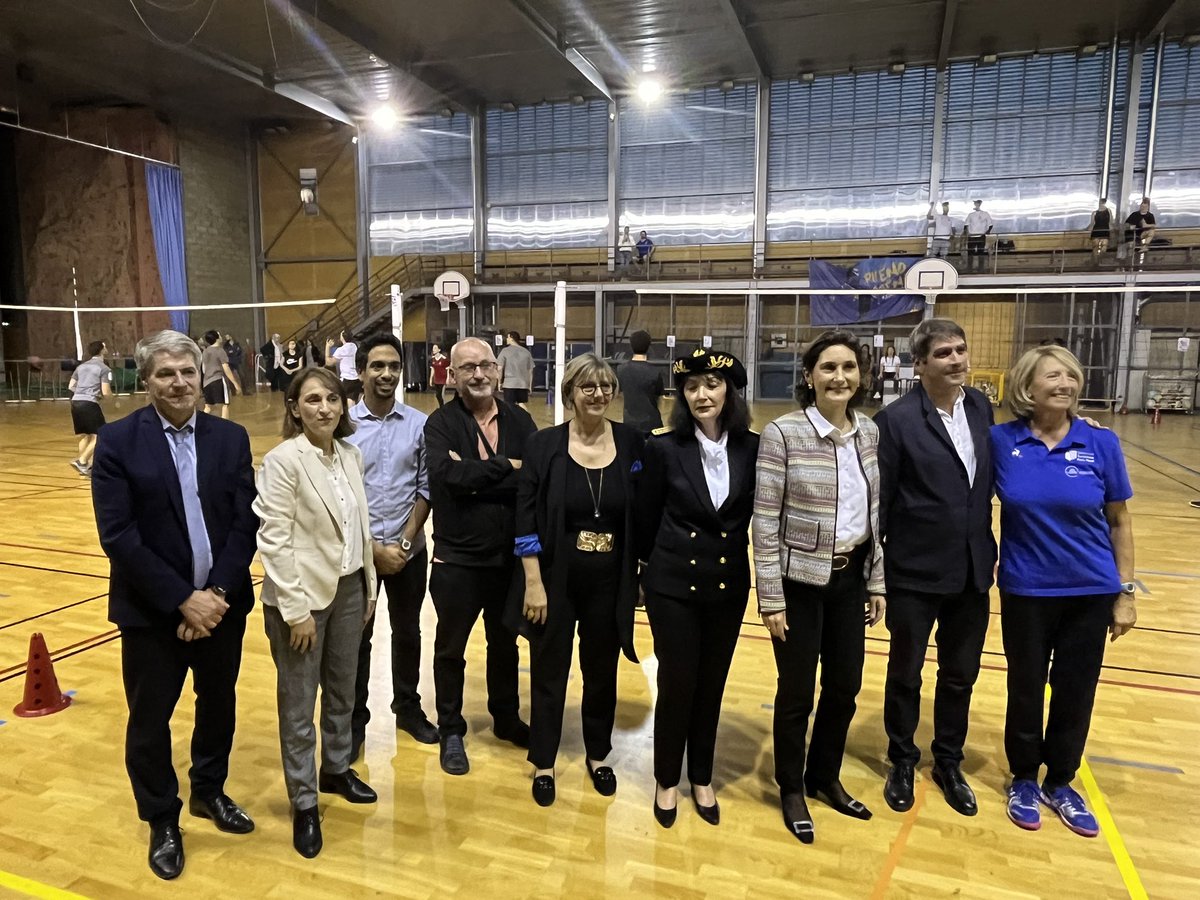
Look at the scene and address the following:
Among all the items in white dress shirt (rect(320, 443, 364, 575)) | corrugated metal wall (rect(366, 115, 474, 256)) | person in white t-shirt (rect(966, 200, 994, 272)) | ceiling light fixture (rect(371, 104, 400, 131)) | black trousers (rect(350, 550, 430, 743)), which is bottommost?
black trousers (rect(350, 550, 430, 743))

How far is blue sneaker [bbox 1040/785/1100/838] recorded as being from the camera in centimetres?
293

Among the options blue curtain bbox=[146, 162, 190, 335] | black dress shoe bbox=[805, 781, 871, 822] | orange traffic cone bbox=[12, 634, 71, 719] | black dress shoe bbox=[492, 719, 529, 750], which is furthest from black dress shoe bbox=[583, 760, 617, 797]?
blue curtain bbox=[146, 162, 190, 335]

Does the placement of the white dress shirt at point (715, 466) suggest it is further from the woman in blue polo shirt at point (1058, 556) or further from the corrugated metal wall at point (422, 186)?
the corrugated metal wall at point (422, 186)

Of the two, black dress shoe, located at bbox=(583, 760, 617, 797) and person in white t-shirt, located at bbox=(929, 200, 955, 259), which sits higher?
person in white t-shirt, located at bbox=(929, 200, 955, 259)

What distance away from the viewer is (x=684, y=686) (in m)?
2.88

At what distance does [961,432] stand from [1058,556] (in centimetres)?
55

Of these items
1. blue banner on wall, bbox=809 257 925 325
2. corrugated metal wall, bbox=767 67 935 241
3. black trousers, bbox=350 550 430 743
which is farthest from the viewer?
corrugated metal wall, bbox=767 67 935 241

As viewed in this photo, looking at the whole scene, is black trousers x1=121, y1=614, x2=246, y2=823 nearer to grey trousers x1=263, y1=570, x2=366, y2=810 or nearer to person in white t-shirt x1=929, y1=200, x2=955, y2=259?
grey trousers x1=263, y1=570, x2=366, y2=810

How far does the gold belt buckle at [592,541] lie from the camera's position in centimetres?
294

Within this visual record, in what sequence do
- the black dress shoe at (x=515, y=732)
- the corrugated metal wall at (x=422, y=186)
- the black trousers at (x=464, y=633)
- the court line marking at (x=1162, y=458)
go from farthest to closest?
the corrugated metal wall at (x=422, y=186) < the court line marking at (x=1162, y=458) < the black dress shoe at (x=515, y=732) < the black trousers at (x=464, y=633)

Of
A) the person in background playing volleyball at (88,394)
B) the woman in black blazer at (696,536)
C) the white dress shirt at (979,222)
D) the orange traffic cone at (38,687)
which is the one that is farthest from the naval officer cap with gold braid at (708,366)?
the white dress shirt at (979,222)

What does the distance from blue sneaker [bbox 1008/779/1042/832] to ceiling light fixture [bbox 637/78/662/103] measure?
2054 cm

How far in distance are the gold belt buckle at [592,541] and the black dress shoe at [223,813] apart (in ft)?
5.27

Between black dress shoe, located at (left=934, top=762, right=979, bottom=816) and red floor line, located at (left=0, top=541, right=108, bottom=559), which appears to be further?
red floor line, located at (left=0, top=541, right=108, bottom=559)
